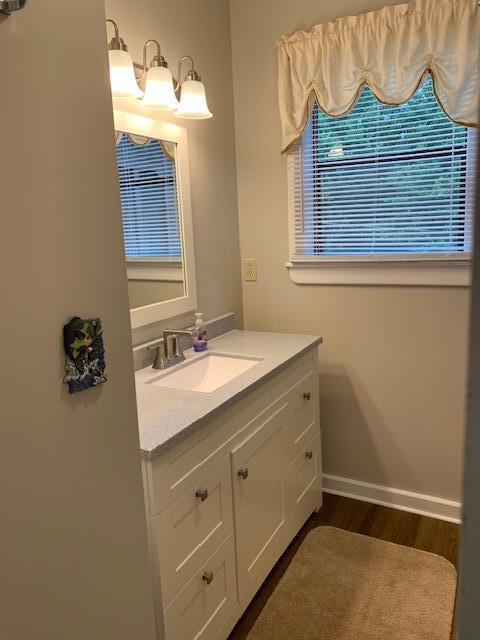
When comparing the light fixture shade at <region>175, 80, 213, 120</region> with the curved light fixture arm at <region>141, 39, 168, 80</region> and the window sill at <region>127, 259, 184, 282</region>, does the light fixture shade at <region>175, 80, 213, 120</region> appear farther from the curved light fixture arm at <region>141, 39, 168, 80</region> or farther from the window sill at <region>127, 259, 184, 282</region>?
the window sill at <region>127, 259, 184, 282</region>

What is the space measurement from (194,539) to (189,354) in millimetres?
863

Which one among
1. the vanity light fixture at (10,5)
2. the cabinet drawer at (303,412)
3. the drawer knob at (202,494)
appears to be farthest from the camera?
the cabinet drawer at (303,412)

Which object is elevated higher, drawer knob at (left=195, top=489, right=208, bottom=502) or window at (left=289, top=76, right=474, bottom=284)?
window at (left=289, top=76, right=474, bottom=284)

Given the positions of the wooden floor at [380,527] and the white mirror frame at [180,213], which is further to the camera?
the wooden floor at [380,527]

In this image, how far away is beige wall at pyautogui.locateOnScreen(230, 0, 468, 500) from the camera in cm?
232

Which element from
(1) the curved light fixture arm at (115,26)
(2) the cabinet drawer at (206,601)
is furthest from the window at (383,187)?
(2) the cabinet drawer at (206,601)

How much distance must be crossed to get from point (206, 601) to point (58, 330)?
3.59 feet

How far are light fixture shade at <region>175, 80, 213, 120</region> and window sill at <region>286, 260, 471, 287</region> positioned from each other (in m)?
0.87

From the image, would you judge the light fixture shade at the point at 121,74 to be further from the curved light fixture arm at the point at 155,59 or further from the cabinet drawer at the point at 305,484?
the cabinet drawer at the point at 305,484

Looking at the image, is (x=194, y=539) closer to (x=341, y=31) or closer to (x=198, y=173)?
(x=198, y=173)

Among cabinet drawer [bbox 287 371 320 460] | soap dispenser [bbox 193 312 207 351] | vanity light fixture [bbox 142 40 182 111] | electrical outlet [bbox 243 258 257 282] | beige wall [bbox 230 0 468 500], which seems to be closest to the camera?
vanity light fixture [bbox 142 40 182 111]

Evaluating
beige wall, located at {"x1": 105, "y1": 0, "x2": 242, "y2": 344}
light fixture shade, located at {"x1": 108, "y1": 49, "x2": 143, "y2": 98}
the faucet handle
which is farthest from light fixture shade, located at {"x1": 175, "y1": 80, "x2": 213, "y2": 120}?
the faucet handle

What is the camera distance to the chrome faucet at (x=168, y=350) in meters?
2.00

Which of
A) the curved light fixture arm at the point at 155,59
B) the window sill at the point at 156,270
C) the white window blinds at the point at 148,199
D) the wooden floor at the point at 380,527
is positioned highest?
the curved light fixture arm at the point at 155,59
